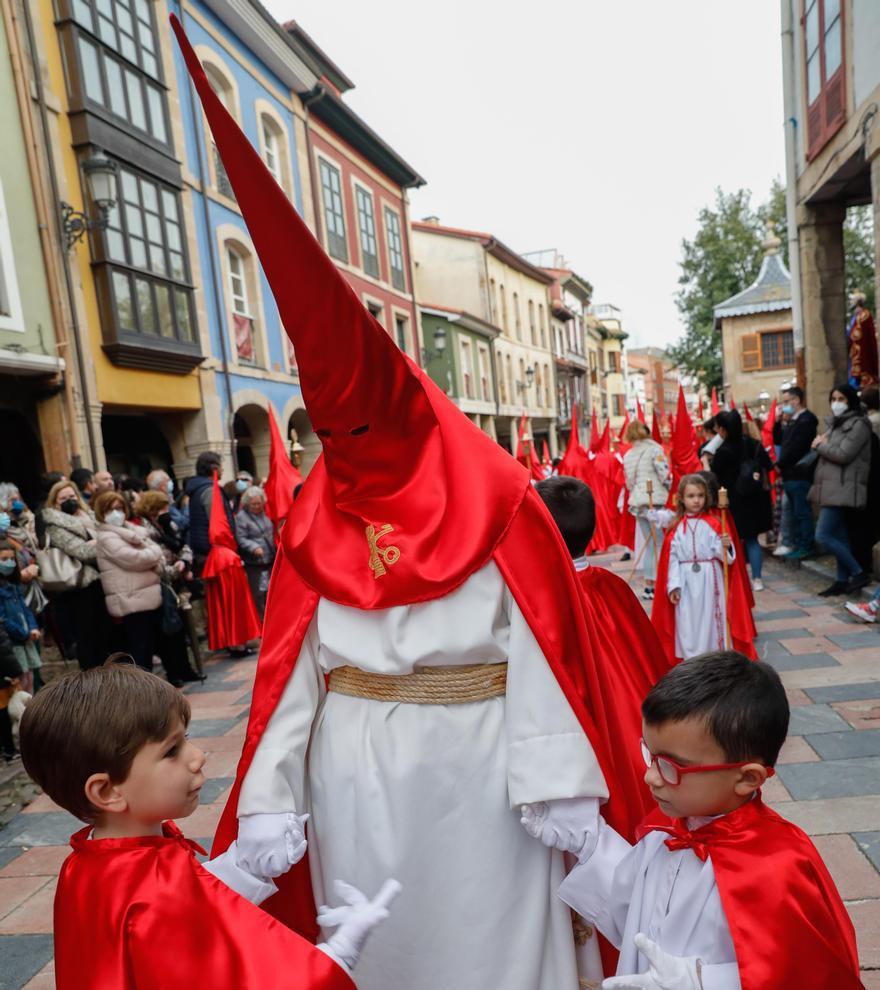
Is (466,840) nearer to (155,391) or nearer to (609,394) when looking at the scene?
(155,391)

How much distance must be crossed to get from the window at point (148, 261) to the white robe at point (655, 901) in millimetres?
10876

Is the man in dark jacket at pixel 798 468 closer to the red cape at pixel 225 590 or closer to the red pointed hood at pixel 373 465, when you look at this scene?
the red cape at pixel 225 590

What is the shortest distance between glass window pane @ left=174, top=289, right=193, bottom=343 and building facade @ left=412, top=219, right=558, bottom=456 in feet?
51.6

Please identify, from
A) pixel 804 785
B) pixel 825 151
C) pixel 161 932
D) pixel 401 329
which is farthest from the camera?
pixel 401 329

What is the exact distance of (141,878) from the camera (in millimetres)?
1388

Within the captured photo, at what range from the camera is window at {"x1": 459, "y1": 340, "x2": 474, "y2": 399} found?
92.2 ft

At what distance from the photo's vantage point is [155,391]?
39.1 ft

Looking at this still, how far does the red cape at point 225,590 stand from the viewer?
23.3 feet

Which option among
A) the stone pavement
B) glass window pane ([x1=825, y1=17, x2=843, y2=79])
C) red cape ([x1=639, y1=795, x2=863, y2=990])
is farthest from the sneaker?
glass window pane ([x1=825, y1=17, x2=843, y2=79])

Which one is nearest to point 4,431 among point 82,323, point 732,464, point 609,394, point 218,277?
point 82,323

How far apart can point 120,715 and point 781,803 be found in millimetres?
3084

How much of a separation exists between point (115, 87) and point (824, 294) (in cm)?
1045

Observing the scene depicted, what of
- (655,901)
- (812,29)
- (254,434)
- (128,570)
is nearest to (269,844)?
(655,901)

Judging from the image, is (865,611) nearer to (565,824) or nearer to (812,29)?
(565,824)
